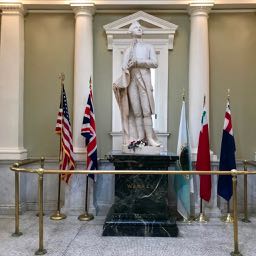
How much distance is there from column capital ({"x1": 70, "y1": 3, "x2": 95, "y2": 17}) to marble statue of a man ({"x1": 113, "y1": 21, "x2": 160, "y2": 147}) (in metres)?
1.20

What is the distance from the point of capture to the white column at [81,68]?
6.20 meters

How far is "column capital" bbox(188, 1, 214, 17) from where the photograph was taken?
6121 mm

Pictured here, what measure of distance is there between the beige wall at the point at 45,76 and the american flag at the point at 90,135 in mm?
790

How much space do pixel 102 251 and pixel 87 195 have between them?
1.84 metres

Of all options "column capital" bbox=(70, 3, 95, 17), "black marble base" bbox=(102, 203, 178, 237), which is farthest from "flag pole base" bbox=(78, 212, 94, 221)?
"column capital" bbox=(70, 3, 95, 17)

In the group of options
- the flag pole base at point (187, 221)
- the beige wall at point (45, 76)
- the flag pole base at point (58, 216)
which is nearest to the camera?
the flag pole base at point (187, 221)

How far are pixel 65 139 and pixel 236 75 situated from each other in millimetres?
3301

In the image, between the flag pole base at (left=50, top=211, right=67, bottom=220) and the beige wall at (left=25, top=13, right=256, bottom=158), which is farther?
the beige wall at (left=25, top=13, right=256, bottom=158)

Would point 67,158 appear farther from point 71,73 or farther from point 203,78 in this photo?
point 203,78

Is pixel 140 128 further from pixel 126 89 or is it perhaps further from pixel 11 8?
pixel 11 8

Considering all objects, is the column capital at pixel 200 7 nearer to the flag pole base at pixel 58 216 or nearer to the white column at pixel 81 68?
the white column at pixel 81 68

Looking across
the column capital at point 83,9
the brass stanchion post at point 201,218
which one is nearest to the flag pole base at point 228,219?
the brass stanchion post at point 201,218

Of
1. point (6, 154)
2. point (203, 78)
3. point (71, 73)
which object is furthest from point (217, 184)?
point (6, 154)

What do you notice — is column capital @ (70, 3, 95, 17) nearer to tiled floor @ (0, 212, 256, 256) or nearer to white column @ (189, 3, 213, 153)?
white column @ (189, 3, 213, 153)
